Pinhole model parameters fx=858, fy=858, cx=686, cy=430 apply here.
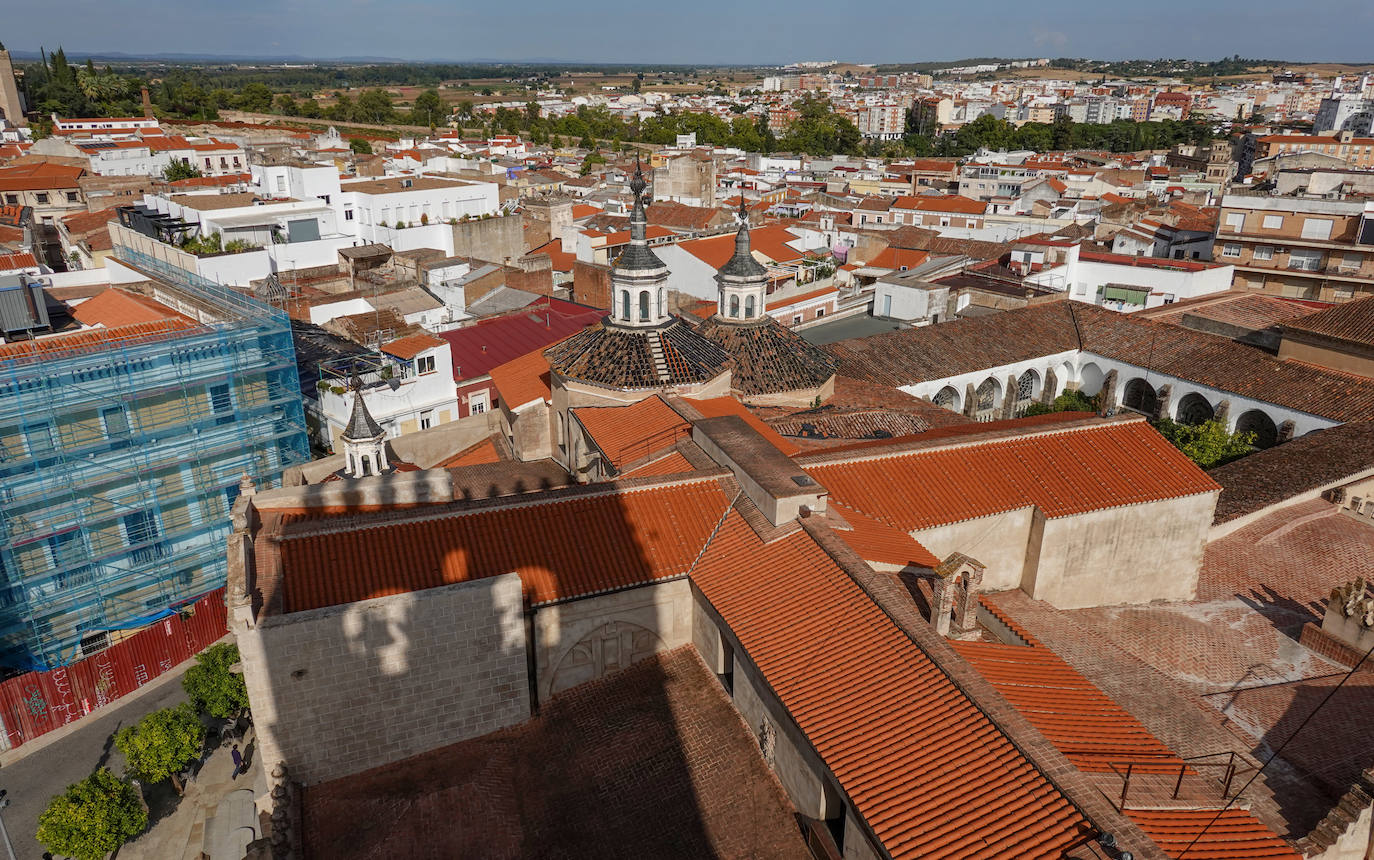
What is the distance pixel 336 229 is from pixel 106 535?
3704 cm

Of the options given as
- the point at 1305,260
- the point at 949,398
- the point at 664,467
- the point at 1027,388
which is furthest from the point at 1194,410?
the point at 664,467

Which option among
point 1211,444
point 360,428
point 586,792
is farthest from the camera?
point 1211,444

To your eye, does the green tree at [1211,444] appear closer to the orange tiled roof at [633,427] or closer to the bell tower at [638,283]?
the bell tower at [638,283]

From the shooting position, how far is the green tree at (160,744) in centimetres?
2045

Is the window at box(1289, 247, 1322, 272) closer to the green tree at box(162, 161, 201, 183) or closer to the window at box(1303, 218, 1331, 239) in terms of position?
the window at box(1303, 218, 1331, 239)

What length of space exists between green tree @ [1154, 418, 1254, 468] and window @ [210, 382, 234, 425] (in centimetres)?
3529

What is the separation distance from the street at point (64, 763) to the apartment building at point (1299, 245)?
66.2m

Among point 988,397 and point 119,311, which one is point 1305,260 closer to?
point 988,397

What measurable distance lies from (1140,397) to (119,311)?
47.2m

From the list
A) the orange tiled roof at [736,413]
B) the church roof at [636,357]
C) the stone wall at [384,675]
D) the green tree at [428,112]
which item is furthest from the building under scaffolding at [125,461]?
the green tree at [428,112]

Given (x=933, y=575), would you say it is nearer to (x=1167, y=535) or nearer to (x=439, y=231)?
(x=1167, y=535)

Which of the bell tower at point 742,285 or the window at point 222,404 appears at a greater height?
the bell tower at point 742,285

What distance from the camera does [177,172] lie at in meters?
81.1

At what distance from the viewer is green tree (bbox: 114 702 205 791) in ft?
67.1
